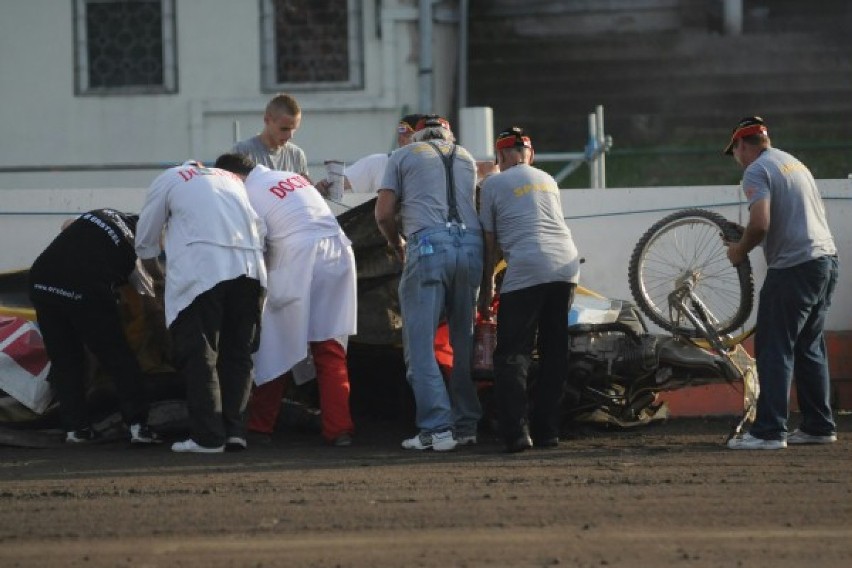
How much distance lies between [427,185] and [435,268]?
1.59 ft

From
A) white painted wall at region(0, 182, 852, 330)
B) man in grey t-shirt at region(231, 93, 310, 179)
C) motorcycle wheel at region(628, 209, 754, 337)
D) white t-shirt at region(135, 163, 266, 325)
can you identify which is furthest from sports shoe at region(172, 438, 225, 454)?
white painted wall at region(0, 182, 852, 330)

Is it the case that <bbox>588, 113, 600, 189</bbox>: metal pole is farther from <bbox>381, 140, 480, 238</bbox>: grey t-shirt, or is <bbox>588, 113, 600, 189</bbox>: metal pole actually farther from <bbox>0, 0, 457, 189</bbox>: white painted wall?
<bbox>381, 140, 480, 238</bbox>: grey t-shirt

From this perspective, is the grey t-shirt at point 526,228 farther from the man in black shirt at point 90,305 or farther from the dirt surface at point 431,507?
the man in black shirt at point 90,305

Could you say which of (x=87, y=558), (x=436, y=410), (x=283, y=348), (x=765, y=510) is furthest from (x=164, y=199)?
(x=765, y=510)

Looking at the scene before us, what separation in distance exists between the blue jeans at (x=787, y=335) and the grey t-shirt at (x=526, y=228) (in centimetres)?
115

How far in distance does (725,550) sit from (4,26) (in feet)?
41.5

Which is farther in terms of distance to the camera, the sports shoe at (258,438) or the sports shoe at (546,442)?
the sports shoe at (258,438)

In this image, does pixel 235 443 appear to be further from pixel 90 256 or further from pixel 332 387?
pixel 90 256

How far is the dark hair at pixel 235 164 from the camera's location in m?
10.1

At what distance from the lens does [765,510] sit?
771 centimetres

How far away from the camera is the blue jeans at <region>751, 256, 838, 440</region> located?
9633 millimetres

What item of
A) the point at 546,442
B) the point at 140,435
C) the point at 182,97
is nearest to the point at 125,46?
the point at 182,97

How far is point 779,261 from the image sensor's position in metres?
9.73

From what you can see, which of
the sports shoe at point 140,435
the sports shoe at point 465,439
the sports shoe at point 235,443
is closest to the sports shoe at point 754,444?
the sports shoe at point 465,439
